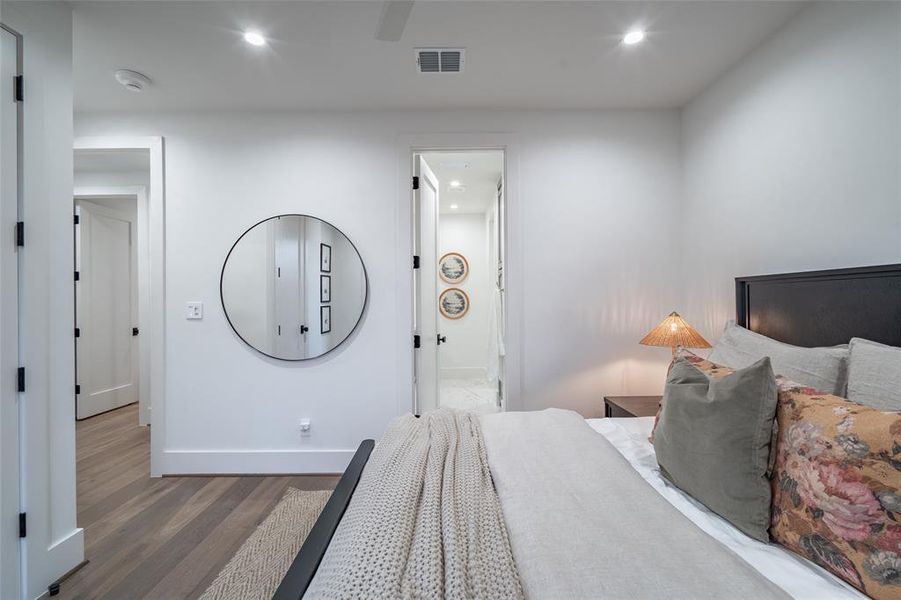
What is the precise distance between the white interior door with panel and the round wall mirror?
114 cm

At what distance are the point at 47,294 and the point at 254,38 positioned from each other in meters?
1.49

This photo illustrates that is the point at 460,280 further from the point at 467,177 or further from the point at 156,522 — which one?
the point at 156,522

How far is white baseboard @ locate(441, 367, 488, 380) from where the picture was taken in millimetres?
5594

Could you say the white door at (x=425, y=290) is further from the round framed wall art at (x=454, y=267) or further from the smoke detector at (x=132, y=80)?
the round framed wall art at (x=454, y=267)

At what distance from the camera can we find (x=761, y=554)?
91 centimetres

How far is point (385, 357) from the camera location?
2.59 meters

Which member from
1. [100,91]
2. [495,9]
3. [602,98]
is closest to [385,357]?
[495,9]

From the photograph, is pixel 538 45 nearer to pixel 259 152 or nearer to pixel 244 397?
pixel 259 152

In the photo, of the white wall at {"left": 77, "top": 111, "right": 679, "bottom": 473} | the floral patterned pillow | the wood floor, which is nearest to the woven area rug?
the wood floor

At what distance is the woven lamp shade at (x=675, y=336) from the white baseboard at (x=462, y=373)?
3.60 m

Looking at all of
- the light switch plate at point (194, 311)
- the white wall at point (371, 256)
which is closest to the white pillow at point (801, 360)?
the white wall at point (371, 256)

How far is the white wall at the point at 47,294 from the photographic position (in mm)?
1495

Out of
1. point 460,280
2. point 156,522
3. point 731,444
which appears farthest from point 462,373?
point 731,444

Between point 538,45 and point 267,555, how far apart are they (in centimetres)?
280
